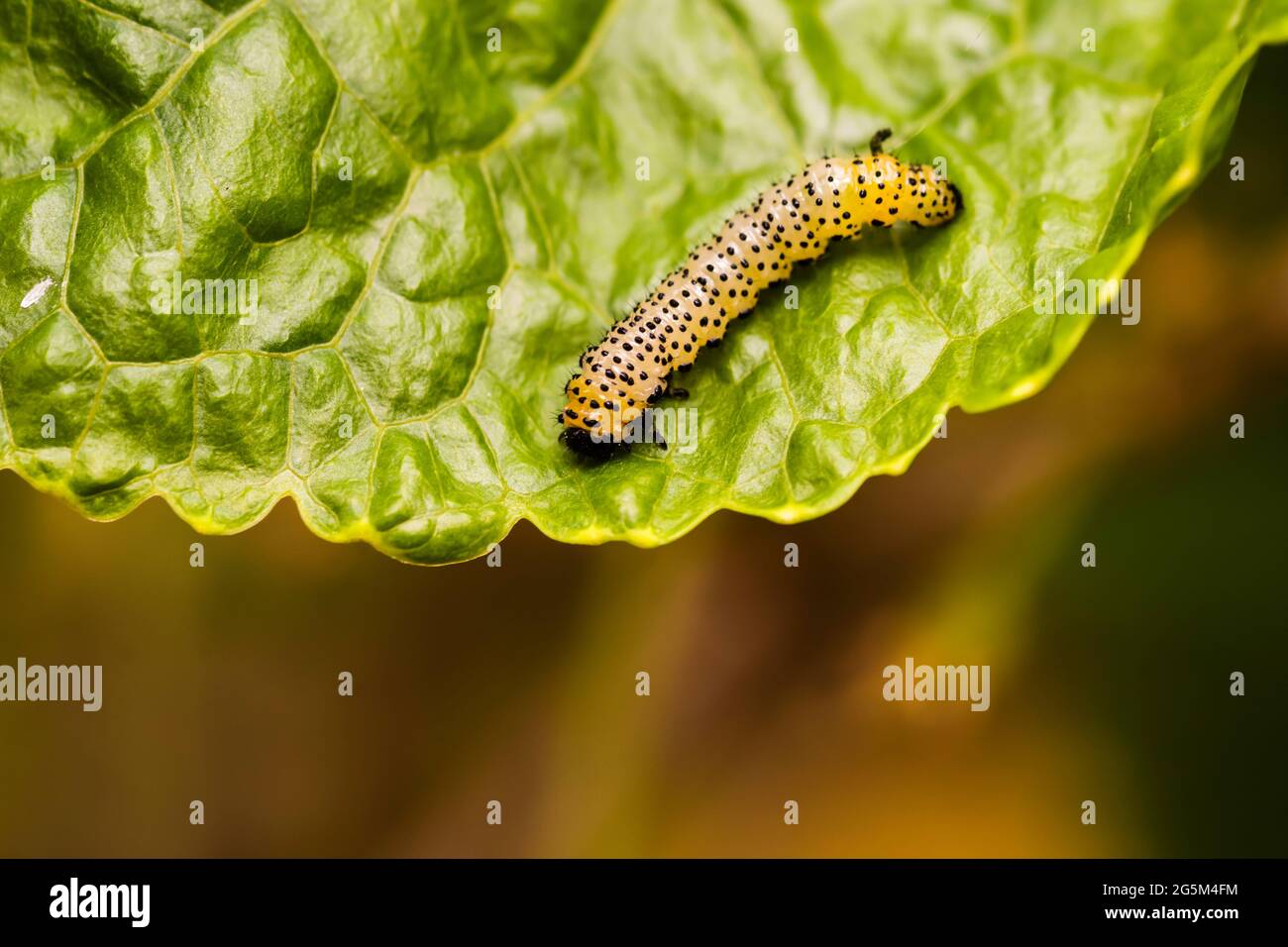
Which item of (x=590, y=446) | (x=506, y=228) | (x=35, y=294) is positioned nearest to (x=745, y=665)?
(x=590, y=446)

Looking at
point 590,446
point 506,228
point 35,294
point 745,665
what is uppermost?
point 506,228

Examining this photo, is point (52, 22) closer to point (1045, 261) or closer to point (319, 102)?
point (319, 102)

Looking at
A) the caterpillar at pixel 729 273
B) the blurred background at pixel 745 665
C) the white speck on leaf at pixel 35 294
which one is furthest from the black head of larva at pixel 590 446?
the white speck on leaf at pixel 35 294

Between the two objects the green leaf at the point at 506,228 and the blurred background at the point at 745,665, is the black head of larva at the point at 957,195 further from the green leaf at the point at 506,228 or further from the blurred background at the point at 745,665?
the blurred background at the point at 745,665

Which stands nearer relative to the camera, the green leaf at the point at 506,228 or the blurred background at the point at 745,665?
the green leaf at the point at 506,228

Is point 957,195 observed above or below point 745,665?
above

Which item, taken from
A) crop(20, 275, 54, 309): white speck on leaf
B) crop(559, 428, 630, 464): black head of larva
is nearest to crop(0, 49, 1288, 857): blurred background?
crop(559, 428, 630, 464): black head of larva

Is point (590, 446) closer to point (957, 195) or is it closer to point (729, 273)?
point (729, 273)
